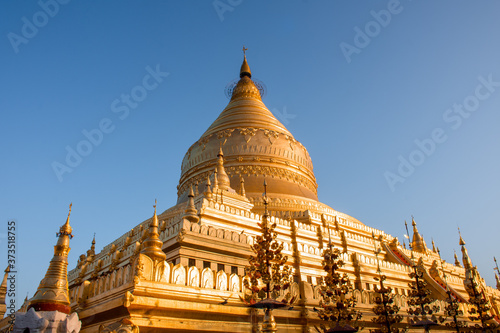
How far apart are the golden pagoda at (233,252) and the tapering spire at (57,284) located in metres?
0.09

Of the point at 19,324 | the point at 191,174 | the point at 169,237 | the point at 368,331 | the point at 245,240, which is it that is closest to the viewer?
the point at 19,324

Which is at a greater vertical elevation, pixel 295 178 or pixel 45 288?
pixel 295 178

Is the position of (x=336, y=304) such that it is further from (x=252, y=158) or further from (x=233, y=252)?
(x=252, y=158)

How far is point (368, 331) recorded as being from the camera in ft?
41.0

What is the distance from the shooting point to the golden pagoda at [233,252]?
351 inches

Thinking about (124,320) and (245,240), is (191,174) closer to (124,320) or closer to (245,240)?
(245,240)

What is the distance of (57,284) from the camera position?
29.5ft

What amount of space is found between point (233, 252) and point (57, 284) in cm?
823

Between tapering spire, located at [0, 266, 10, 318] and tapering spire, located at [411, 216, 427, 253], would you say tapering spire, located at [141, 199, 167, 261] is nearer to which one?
tapering spire, located at [0, 266, 10, 318]

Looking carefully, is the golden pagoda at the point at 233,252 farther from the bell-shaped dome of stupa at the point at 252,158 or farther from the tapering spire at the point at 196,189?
the tapering spire at the point at 196,189

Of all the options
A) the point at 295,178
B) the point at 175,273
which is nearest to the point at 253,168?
the point at 295,178

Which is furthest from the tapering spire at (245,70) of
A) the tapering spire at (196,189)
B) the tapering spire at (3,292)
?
the tapering spire at (3,292)

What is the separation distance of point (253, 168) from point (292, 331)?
874 inches

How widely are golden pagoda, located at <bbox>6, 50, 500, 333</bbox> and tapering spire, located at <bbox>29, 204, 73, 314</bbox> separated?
0.30ft
